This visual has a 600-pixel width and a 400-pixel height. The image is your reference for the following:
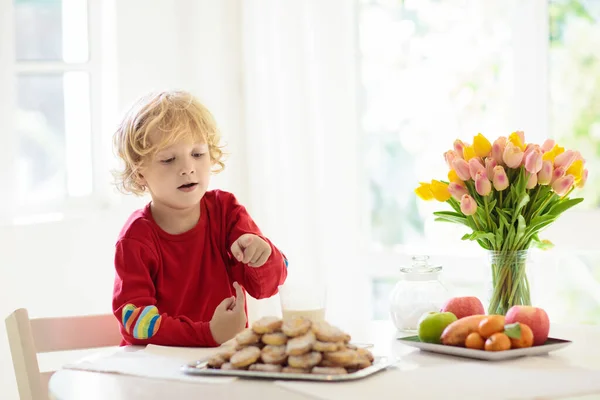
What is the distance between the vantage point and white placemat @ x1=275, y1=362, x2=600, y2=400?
1.18m

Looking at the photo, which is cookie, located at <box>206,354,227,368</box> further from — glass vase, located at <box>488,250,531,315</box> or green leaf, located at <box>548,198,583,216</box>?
green leaf, located at <box>548,198,583,216</box>

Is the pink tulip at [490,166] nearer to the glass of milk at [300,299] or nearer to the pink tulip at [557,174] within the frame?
the pink tulip at [557,174]

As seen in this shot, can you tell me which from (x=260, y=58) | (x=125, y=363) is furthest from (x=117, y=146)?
(x=260, y=58)

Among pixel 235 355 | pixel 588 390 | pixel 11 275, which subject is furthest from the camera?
pixel 11 275

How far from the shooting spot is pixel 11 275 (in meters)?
2.70

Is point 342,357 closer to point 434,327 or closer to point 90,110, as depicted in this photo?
point 434,327

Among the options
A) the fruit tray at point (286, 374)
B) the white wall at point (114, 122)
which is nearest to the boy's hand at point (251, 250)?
the fruit tray at point (286, 374)

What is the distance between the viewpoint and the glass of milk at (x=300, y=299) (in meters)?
1.53

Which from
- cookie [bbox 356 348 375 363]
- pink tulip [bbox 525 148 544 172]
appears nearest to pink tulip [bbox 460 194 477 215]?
pink tulip [bbox 525 148 544 172]

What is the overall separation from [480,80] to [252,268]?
1428 millimetres

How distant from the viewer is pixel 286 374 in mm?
1271

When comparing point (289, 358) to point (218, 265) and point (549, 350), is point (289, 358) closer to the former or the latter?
point (549, 350)

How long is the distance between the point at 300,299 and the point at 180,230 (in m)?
0.43

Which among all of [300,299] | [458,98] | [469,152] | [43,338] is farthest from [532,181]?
[458,98]
